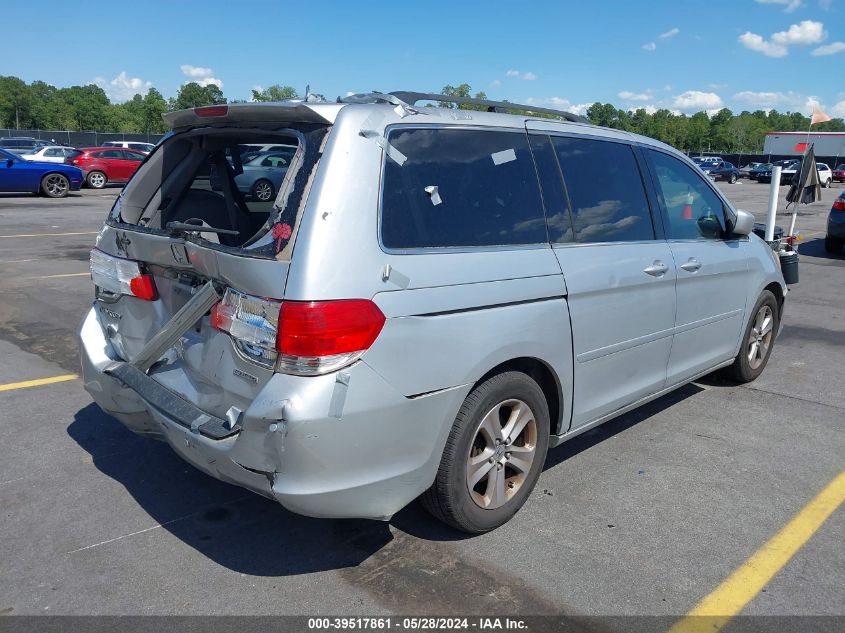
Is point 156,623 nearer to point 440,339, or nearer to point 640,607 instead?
point 440,339

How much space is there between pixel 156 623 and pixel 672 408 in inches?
151

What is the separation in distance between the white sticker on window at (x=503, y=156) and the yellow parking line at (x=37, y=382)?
3991 millimetres

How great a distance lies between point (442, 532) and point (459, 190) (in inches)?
64.4

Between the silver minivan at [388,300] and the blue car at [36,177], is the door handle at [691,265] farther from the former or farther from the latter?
the blue car at [36,177]

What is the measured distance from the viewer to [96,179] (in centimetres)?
2681

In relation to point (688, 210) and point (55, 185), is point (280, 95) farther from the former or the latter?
point (688, 210)

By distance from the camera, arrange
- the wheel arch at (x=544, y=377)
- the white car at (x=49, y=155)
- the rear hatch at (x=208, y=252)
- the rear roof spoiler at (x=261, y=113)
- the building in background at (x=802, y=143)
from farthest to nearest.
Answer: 1. the building in background at (x=802, y=143)
2. the white car at (x=49, y=155)
3. the wheel arch at (x=544, y=377)
4. the rear roof spoiler at (x=261, y=113)
5. the rear hatch at (x=208, y=252)

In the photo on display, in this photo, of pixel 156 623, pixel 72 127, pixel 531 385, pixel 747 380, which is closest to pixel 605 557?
pixel 531 385

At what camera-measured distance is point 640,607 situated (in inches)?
116

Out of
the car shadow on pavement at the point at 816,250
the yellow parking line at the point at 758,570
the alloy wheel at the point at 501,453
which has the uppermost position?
the car shadow on pavement at the point at 816,250

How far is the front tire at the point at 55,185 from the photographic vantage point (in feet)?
73.2

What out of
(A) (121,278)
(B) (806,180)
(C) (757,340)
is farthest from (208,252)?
(B) (806,180)

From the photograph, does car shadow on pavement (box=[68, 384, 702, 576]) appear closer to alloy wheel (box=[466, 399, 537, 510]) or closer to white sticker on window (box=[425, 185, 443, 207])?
alloy wheel (box=[466, 399, 537, 510])

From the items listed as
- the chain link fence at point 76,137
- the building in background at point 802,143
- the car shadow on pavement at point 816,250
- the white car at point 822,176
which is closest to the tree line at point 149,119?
the building in background at point 802,143
